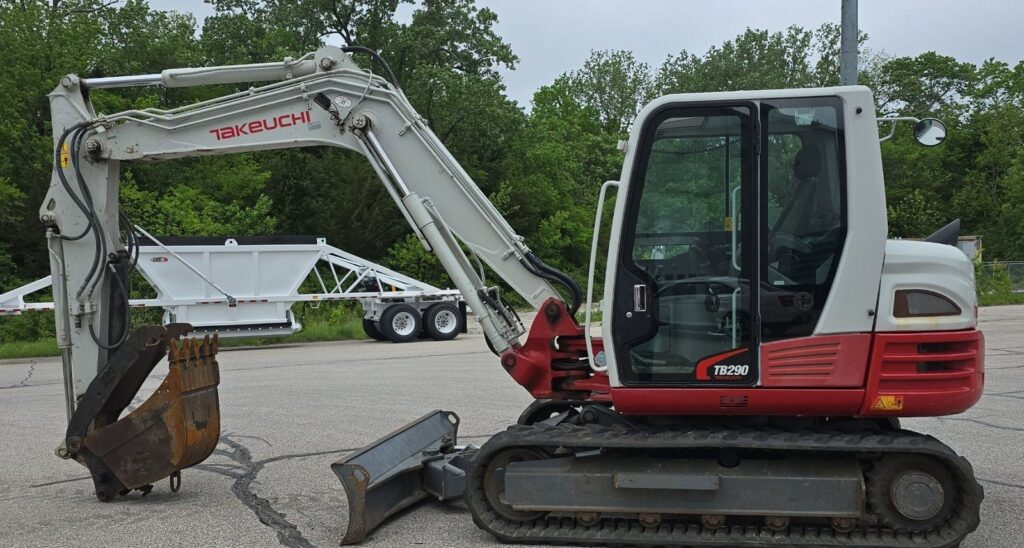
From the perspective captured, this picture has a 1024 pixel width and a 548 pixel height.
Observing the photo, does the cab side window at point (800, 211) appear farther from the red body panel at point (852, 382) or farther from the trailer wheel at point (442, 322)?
the trailer wheel at point (442, 322)

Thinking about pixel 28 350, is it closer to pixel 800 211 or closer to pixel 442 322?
pixel 442 322

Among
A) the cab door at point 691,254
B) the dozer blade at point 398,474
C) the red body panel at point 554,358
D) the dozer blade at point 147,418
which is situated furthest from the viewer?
the dozer blade at point 147,418

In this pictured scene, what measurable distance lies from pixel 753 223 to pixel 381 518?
2936 millimetres

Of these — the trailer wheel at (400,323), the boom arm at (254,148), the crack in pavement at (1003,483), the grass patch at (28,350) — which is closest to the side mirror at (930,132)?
the boom arm at (254,148)

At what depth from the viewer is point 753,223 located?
200 inches

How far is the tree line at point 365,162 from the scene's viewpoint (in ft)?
95.9

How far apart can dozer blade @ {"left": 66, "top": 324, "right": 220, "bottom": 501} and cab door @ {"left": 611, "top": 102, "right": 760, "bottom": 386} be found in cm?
303

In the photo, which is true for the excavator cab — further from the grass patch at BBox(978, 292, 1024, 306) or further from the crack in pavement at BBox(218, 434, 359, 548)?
the grass patch at BBox(978, 292, 1024, 306)

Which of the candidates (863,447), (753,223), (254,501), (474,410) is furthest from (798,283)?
(474,410)

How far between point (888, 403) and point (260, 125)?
4.64 meters

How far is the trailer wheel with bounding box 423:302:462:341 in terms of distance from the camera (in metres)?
20.5

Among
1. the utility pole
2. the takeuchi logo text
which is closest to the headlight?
the utility pole

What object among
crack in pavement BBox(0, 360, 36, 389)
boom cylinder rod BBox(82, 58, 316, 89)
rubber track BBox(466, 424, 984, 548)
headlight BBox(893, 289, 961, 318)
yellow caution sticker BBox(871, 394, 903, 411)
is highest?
boom cylinder rod BBox(82, 58, 316, 89)

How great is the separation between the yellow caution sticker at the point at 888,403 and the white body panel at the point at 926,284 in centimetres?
38
